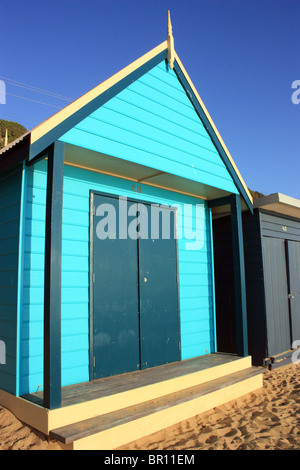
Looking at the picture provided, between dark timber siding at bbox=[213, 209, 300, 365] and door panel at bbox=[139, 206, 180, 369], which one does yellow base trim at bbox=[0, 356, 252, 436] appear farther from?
dark timber siding at bbox=[213, 209, 300, 365]

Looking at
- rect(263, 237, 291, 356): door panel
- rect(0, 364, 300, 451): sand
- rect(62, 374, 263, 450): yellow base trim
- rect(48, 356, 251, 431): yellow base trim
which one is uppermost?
rect(263, 237, 291, 356): door panel

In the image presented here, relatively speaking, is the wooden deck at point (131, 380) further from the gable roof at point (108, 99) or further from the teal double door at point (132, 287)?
the gable roof at point (108, 99)

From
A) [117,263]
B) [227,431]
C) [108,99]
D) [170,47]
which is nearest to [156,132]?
[108,99]

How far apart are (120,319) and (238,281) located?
82.3 inches

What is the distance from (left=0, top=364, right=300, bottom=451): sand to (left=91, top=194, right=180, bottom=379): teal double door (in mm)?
1087

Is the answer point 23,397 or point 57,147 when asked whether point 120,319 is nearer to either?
point 23,397

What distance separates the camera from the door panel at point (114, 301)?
167 inches

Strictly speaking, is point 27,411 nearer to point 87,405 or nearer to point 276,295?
point 87,405

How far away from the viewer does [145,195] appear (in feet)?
16.7

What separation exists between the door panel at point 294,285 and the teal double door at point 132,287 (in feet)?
10.1

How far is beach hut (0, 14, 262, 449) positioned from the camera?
316 centimetres

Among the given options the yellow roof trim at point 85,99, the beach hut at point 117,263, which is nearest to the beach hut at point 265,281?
the beach hut at point 117,263

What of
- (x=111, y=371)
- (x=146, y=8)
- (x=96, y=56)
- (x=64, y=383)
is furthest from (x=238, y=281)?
(x=96, y=56)

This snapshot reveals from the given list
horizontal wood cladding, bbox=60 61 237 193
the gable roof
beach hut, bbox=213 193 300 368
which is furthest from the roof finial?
beach hut, bbox=213 193 300 368
